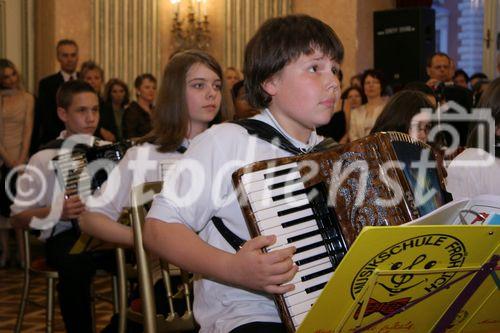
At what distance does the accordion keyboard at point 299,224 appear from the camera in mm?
1715

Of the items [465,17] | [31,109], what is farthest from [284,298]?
[465,17]

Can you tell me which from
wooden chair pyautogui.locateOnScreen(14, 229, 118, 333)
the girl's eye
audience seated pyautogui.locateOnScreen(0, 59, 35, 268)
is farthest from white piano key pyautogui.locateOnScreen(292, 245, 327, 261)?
audience seated pyautogui.locateOnScreen(0, 59, 35, 268)

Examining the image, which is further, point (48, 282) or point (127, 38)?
point (127, 38)

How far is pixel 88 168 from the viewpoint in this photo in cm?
359

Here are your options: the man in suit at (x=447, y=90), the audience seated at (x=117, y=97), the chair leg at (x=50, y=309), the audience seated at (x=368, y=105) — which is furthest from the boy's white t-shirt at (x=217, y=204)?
the audience seated at (x=117, y=97)

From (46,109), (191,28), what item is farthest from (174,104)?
(191,28)

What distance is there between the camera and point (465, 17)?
1041cm

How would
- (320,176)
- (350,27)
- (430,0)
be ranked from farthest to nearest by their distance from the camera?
(430,0), (350,27), (320,176)

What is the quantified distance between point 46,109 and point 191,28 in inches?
142

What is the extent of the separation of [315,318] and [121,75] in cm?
880

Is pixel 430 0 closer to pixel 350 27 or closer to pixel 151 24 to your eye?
pixel 350 27

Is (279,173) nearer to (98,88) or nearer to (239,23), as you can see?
(98,88)

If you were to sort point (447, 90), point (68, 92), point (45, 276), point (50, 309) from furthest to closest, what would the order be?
Result: point (447, 90) → point (68, 92) → point (45, 276) → point (50, 309)

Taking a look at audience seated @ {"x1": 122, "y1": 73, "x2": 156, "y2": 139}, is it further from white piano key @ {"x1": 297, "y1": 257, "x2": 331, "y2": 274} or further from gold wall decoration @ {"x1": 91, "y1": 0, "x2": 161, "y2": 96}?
white piano key @ {"x1": 297, "y1": 257, "x2": 331, "y2": 274}
